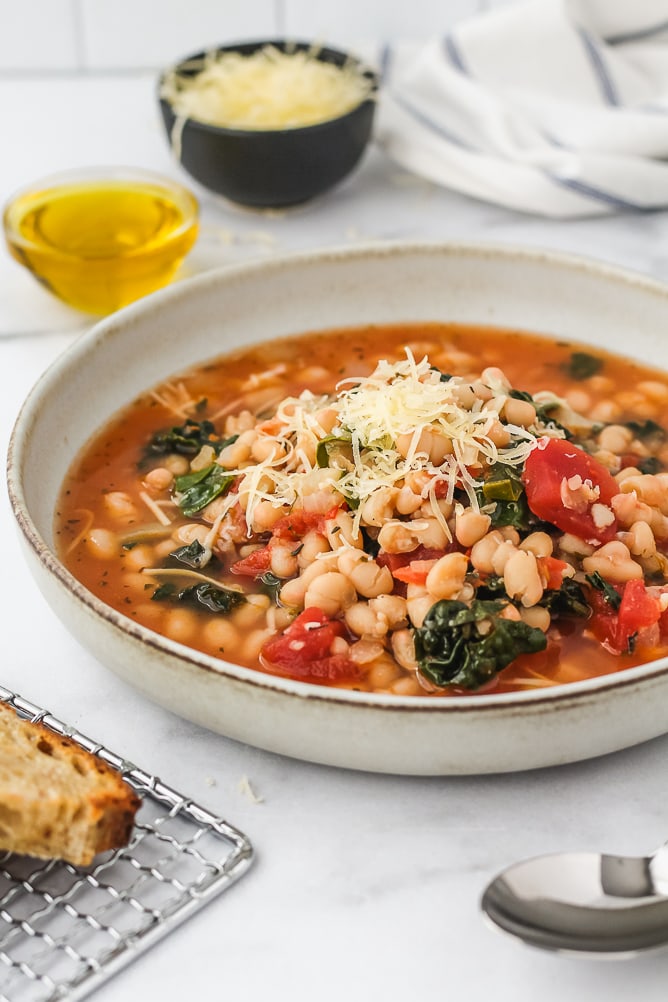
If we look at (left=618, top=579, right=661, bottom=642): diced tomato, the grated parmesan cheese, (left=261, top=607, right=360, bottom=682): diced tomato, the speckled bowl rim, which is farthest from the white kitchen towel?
(left=261, top=607, right=360, bottom=682): diced tomato

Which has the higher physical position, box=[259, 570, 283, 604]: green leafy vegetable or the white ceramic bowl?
the white ceramic bowl

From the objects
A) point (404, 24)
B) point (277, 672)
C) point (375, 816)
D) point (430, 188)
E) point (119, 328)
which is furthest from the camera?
point (404, 24)

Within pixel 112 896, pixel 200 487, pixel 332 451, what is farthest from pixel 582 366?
pixel 112 896

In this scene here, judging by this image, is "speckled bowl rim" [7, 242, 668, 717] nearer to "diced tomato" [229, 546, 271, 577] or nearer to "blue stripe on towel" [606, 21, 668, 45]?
"diced tomato" [229, 546, 271, 577]

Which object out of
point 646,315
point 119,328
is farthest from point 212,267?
point 646,315

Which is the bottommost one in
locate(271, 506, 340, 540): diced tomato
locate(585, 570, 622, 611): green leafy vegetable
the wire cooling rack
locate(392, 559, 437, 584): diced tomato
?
the wire cooling rack

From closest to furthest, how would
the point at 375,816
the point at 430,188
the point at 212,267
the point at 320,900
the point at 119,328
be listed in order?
the point at 320,900 → the point at 375,816 → the point at 119,328 → the point at 212,267 → the point at 430,188

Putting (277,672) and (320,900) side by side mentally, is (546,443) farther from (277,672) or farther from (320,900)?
(320,900)

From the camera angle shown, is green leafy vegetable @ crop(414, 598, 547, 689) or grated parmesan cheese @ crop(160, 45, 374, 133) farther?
grated parmesan cheese @ crop(160, 45, 374, 133)
